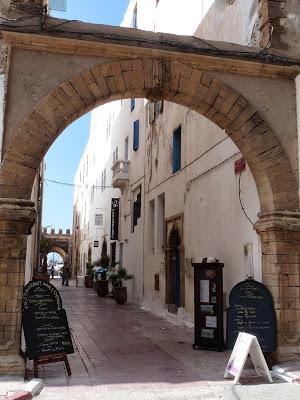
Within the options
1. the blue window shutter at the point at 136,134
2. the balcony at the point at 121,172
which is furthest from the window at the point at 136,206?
Result: the blue window shutter at the point at 136,134

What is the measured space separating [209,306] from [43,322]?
3.35m

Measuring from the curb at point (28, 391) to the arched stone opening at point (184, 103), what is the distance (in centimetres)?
61

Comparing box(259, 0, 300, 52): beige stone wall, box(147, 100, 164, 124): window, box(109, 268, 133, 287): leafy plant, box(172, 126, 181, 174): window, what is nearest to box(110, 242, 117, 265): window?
box(109, 268, 133, 287): leafy plant

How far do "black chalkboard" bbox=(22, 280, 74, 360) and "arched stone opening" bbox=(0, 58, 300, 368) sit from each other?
0.51ft

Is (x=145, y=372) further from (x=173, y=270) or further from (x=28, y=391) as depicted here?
(x=173, y=270)

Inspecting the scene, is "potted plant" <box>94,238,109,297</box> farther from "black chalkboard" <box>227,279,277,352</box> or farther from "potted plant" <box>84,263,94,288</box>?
"black chalkboard" <box>227,279,277,352</box>

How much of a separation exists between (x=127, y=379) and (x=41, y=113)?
381 cm

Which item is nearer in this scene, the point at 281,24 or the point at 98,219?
the point at 281,24

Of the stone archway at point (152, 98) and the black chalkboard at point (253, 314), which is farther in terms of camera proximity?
the black chalkboard at point (253, 314)

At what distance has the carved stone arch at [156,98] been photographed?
6387 mm

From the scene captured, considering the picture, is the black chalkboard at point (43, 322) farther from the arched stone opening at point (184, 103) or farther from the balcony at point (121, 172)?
the balcony at point (121, 172)

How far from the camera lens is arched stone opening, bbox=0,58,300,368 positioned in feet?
20.1

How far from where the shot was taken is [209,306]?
27.4ft

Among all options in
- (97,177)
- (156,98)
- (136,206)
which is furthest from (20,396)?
(97,177)
